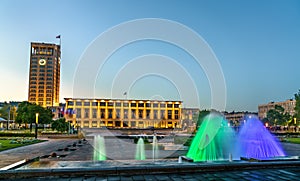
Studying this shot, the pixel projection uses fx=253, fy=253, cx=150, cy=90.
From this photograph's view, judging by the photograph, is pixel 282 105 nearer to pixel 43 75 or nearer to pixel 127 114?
pixel 127 114

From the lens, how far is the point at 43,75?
161875 millimetres

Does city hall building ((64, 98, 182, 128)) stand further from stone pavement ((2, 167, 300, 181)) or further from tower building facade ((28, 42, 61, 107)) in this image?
stone pavement ((2, 167, 300, 181))

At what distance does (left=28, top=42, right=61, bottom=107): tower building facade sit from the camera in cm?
15875

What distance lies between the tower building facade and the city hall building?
5611 centimetres

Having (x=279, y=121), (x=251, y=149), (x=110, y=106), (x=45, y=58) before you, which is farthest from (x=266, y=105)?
(x=251, y=149)

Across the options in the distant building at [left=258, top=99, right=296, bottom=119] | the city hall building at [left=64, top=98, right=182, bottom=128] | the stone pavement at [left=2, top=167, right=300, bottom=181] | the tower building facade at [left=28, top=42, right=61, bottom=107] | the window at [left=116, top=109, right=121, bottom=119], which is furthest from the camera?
the tower building facade at [left=28, top=42, right=61, bottom=107]

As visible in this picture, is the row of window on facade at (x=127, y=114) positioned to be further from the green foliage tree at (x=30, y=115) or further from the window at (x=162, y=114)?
the green foliage tree at (x=30, y=115)

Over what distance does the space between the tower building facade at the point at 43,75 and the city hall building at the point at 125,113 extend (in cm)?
5611

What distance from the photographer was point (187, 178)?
318 inches

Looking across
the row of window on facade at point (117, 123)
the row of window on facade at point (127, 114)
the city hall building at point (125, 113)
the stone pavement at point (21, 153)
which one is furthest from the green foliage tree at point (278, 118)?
the stone pavement at point (21, 153)

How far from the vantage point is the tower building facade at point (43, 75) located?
159 meters

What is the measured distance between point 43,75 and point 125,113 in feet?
245

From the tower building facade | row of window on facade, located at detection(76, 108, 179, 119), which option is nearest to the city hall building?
row of window on facade, located at detection(76, 108, 179, 119)

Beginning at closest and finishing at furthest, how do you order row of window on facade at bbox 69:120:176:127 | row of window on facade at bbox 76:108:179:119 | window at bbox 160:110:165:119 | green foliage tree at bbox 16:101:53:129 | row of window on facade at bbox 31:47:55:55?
green foliage tree at bbox 16:101:53:129 < row of window on facade at bbox 69:120:176:127 < row of window on facade at bbox 76:108:179:119 < window at bbox 160:110:165:119 < row of window on facade at bbox 31:47:55:55
